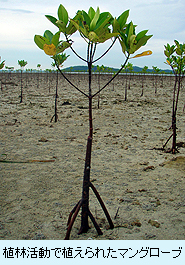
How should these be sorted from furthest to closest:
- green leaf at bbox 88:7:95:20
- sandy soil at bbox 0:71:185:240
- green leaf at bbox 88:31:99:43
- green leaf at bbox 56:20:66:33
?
1. sandy soil at bbox 0:71:185:240
2. green leaf at bbox 88:7:95:20
3. green leaf at bbox 56:20:66:33
4. green leaf at bbox 88:31:99:43

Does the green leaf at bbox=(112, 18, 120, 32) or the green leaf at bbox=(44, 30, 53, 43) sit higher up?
the green leaf at bbox=(112, 18, 120, 32)

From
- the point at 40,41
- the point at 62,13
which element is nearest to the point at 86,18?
the point at 62,13

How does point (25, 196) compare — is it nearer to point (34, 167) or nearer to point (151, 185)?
point (34, 167)

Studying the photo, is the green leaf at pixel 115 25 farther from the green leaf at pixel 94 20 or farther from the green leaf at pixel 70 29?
the green leaf at pixel 70 29

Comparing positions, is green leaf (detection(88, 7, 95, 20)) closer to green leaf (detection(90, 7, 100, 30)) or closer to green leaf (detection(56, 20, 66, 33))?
green leaf (detection(90, 7, 100, 30))

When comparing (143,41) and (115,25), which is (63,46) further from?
(143,41)

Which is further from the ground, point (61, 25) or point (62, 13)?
point (62, 13)

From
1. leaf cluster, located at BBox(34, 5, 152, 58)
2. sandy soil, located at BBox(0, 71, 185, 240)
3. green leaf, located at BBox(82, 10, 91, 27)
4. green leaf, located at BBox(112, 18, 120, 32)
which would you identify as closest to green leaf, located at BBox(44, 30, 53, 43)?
leaf cluster, located at BBox(34, 5, 152, 58)

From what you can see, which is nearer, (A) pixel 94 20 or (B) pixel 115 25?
(A) pixel 94 20

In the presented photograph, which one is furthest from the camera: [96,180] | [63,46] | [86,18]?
[96,180]

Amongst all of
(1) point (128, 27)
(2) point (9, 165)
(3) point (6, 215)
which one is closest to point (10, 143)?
(2) point (9, 165)

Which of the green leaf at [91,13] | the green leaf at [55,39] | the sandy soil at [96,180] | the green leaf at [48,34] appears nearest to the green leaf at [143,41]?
the green leaf at [91,13]

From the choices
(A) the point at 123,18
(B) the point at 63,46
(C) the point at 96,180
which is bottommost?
(C) the point at 96,180

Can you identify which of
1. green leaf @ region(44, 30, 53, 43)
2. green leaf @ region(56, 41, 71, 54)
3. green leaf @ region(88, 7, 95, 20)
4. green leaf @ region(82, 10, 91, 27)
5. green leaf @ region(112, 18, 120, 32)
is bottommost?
green leaf @ region(56, 41, 71, 54)
